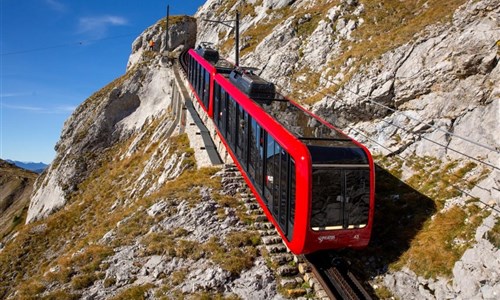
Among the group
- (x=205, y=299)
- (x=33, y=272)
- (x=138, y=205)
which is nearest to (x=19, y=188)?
(x=33, y=272)

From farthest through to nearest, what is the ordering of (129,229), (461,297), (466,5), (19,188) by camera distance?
1. (19,188)
2. (466,5)
3. (129,229)
4. (461,297)

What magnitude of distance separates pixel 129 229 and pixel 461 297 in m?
12.6

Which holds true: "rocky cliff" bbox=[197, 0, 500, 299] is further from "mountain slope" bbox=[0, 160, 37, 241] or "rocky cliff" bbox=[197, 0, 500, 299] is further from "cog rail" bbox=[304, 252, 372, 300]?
"mountain slope" bbox=[0, 160, 37, 241]

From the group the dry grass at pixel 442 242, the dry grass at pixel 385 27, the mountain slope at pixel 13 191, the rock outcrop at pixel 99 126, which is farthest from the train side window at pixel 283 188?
the mountain slope at pixel 13 191

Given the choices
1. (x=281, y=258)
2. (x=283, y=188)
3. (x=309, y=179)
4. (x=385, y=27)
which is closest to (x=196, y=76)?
(x=385, y=27)

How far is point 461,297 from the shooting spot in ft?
28.7

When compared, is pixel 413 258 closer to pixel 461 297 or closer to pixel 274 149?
pixel 461 297

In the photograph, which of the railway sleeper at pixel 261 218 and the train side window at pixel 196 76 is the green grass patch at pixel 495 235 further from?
the train side window at pixel 196 76

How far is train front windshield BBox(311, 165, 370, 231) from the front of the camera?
9852mm

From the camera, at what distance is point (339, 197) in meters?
10.0

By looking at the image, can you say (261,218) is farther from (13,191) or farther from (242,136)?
(13,191)

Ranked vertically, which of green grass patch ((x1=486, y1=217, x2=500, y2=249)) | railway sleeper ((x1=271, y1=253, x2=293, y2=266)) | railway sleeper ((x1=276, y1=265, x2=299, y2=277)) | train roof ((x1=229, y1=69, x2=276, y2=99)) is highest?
train roof ((x1=229, y1=69, x2=276, y2=99))

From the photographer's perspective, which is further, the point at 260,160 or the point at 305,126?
the point at 260,160

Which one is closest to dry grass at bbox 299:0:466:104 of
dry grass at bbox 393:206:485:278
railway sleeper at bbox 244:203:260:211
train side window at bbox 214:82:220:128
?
train side window at bbox 214:82:220:128
